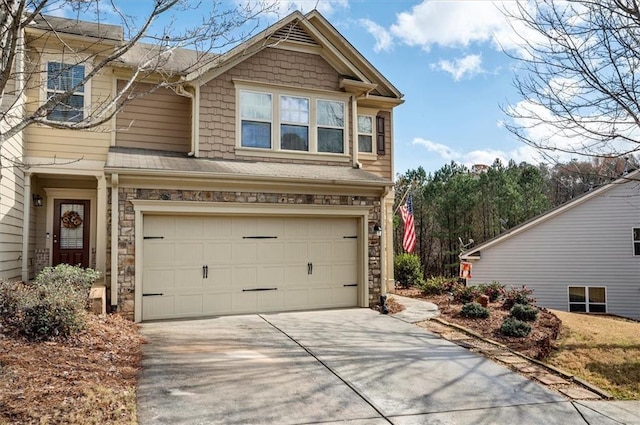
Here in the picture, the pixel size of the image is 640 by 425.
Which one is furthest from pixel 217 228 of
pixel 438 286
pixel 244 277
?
pixel 438 286

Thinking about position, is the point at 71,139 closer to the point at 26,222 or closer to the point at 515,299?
the point at 26,222

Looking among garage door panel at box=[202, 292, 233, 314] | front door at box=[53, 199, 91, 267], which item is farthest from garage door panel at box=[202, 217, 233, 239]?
front door at box=[53, 199, 91, 267]

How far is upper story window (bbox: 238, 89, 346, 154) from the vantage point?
10781 mm

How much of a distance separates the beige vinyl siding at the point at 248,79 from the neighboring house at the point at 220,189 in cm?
3

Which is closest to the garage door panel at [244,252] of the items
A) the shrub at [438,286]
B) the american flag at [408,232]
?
the shrub at [438,286]

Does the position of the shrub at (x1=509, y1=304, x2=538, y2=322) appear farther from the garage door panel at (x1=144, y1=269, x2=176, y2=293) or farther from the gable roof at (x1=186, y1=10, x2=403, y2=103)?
the garage door panel at (x1=144, y1=269, x2=176, y2=293)

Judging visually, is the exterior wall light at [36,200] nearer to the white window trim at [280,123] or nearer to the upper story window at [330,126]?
the white window trim at [280,123]

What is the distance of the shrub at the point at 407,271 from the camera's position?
53.2ft

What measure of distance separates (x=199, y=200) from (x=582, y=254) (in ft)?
52.3

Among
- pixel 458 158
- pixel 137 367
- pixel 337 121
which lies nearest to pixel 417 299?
pixel 337 121

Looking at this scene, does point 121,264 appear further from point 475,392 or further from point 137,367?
point 475,392

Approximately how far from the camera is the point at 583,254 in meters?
18.3

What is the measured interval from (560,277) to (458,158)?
55.1 ft

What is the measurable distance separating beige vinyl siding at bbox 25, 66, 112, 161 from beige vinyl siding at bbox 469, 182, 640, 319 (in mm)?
15620
